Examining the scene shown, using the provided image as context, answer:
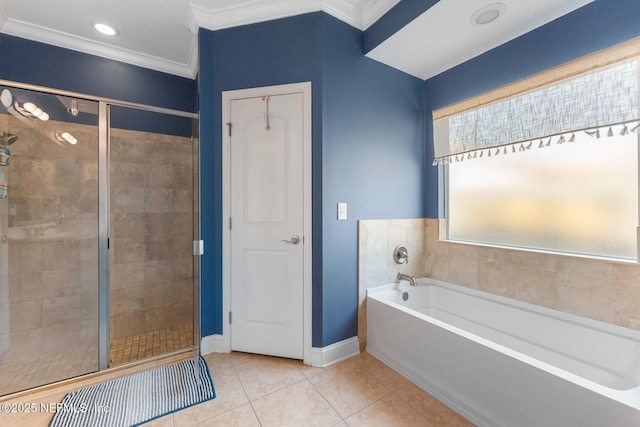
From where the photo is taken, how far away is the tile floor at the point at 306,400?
1.39 meters

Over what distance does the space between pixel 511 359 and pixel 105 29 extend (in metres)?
3.59

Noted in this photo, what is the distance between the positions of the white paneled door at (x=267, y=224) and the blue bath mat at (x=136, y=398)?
0.42 m

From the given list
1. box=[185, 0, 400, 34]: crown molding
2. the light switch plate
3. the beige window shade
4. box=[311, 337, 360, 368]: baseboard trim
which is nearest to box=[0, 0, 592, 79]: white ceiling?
box=[185, 0, 400, 34]: crown molding

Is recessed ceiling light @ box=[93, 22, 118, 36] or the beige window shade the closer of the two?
the beige window shade

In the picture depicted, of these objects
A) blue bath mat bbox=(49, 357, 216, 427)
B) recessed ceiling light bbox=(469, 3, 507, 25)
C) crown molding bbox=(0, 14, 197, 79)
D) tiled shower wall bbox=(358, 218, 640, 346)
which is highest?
crown molding bbox=(0, 14, 197, 79)

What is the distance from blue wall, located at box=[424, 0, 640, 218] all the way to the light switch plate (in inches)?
39.0

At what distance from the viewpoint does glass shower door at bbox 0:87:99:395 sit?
1.91 metres

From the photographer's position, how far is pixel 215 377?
1.76 metres

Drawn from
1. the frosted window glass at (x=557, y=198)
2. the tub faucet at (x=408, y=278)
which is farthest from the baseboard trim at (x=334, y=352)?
the frosted window glass at (x=557, y=198)

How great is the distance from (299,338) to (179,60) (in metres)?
2.83

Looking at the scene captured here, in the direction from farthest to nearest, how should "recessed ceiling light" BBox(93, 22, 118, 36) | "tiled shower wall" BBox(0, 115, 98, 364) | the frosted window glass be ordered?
"recessed ceiling light" BBox(93, 22, 118, 36)
"tiled shower wall" BBox(0, 115, 98, 364)
the frosted window glass

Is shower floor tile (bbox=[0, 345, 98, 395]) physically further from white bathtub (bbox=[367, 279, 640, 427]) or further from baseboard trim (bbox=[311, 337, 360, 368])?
white bathtub (bbox=[367, 279, 640, 427])

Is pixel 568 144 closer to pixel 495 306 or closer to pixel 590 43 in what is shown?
pixel 590 43

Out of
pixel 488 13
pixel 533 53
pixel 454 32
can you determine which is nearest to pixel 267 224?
pixel 454 32
